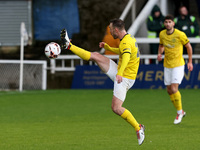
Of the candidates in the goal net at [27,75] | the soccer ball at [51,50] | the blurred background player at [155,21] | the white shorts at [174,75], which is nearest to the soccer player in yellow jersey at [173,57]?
the white shorts at [174,75]

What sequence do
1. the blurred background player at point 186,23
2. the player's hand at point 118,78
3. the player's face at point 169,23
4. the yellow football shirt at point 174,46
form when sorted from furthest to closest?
the blurred background player at point 186,23 → the yellow football shirt at point 174,46 → the player's face at point 169,23 → the player's hand at point 118,78

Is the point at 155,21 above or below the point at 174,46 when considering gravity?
above

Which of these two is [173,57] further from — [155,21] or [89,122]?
[155,21]

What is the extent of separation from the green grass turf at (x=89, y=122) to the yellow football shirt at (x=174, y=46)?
1.20m

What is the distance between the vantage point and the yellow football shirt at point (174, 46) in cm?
1376

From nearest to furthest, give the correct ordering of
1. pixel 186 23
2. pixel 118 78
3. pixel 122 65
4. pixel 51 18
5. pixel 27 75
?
pixel 118 78 < pixel 122 65 < pixel 186 23 < pixel 27 75 < pixel 51 18

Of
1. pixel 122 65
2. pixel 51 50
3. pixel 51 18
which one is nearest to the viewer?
pixel 122 65

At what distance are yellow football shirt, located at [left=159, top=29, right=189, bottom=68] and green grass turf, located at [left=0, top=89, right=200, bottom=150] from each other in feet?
3.95

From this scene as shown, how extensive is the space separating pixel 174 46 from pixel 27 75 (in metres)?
9.85

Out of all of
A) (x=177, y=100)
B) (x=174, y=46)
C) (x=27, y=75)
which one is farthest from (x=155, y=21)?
(x=177, y=100)

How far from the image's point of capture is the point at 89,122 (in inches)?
531

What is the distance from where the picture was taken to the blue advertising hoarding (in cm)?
2096

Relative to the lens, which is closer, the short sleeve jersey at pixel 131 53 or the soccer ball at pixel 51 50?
the short sleeve jersey at pixel 131 53

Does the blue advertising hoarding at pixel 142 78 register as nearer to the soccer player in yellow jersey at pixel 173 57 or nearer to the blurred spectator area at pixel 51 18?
the blurred spectator area at pixel 51 18
